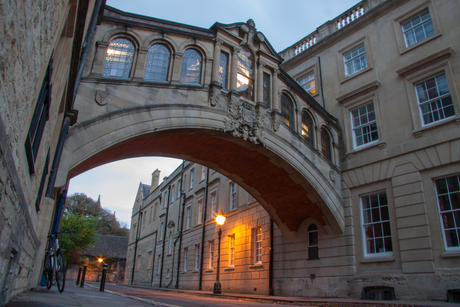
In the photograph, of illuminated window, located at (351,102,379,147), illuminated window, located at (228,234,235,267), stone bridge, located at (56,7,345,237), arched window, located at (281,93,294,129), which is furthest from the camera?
illuminated window, located at (228,234,235,267)

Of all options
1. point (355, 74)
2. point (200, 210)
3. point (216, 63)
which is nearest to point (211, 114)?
point (216, 63)

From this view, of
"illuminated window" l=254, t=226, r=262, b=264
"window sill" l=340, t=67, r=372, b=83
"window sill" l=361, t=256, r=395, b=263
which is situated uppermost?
"window sill" l=340, t=67, r=372, b=83

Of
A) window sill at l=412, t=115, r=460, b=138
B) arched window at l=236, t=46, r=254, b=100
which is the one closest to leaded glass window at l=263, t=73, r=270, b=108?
arched window at l=236, t=46, r=254, b=100

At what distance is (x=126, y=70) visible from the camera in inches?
382

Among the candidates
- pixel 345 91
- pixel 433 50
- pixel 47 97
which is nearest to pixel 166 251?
pixel 345 91

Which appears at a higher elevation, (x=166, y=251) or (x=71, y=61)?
(x=71, y=61)

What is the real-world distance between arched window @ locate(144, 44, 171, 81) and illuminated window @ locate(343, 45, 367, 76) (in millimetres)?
9564

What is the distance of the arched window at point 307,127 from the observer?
14.1 meters

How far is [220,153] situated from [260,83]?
3.11 meters

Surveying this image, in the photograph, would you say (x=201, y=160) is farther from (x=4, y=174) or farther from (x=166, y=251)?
(x=166, y=251)

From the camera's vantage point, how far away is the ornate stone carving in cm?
852

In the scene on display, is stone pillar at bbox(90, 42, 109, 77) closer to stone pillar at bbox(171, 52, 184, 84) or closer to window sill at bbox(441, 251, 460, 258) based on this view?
stone pillar at bbox(171, 52, 184, 84)

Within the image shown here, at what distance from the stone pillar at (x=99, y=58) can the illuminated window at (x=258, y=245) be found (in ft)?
37.7

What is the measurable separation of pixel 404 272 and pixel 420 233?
145 centimetres
